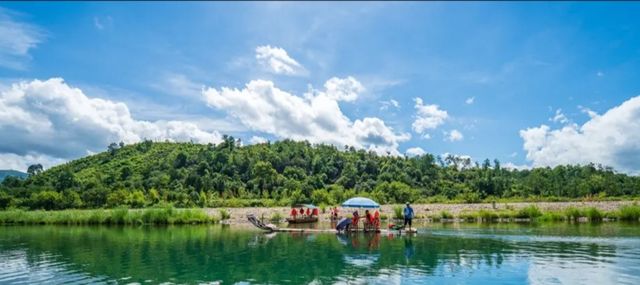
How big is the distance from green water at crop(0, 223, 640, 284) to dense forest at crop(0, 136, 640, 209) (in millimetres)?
54213

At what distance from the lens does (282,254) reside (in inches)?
881

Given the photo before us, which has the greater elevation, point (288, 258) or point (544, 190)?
point (544, 190)

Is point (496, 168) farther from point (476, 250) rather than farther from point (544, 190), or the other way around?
point (476, 250)

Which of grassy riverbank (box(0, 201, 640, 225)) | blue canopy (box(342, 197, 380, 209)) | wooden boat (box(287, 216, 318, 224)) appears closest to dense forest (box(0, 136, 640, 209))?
grassy riverbank (box(0, 201, 640, 225))

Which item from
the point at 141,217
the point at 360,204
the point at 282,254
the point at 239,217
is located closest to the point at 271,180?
the point at 239,217

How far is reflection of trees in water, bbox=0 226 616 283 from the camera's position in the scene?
58.4 ft

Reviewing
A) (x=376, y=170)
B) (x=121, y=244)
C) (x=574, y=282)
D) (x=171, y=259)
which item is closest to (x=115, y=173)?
(x=376, y=170)

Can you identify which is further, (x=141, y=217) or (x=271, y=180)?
(x=271, y=180)

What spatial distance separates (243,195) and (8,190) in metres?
40.3

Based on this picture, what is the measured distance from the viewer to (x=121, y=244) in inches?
1116

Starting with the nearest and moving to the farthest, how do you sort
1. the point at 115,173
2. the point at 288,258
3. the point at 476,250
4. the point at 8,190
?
the point at 288,258, the point at 476,250, the point at 8,190, the point at 115,173

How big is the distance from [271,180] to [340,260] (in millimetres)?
90464

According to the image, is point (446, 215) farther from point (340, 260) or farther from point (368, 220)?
point (340, 260)

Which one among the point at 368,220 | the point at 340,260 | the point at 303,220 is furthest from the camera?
the point at 303,220
